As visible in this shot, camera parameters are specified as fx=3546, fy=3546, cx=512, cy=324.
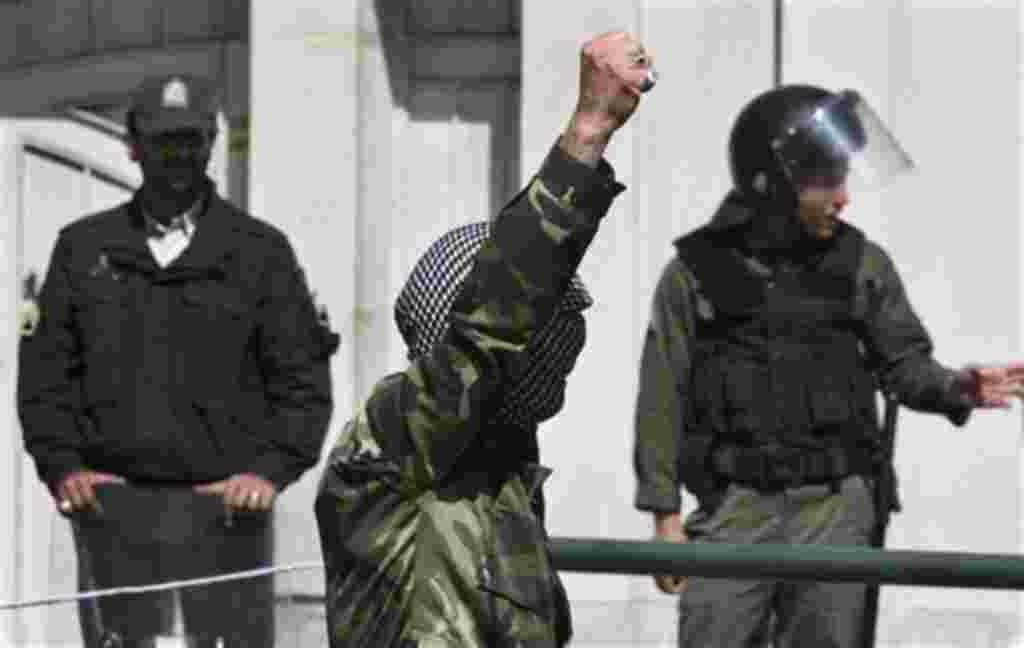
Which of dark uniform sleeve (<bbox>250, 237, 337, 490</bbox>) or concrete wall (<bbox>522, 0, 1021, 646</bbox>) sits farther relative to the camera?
concrete wall (<bbox>522, 0, 1021, 646</bbox>)

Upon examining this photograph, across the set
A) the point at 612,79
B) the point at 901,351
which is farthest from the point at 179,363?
the point at 612,79

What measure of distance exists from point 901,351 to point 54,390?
2262 mm

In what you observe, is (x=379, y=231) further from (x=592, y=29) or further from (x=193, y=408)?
(x=193, y=408)

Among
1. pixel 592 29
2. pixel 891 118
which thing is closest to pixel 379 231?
pixel 592 29

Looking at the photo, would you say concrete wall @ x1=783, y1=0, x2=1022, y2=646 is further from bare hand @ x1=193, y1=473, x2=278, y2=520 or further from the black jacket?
bare hand @ x1=193, y1=473, x2=278, y2=520

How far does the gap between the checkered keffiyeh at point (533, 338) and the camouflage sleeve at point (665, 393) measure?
4.05 meters

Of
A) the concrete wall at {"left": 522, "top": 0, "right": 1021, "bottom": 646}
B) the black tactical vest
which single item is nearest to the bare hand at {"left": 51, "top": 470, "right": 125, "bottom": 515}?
the black tactical vest

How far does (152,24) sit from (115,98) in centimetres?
27

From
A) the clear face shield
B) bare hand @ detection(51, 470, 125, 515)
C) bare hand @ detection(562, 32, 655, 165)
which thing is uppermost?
bare hand @ detection(562, 32, 655, 165)

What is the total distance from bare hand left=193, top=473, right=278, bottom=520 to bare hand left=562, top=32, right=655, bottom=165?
4997mm

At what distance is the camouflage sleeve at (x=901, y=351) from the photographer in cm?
855

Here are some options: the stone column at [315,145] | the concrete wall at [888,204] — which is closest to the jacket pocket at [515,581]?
the concrete wall at [888,204]

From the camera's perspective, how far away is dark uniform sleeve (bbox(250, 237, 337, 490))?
30.3 feet

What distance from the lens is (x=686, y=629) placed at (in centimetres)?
826
